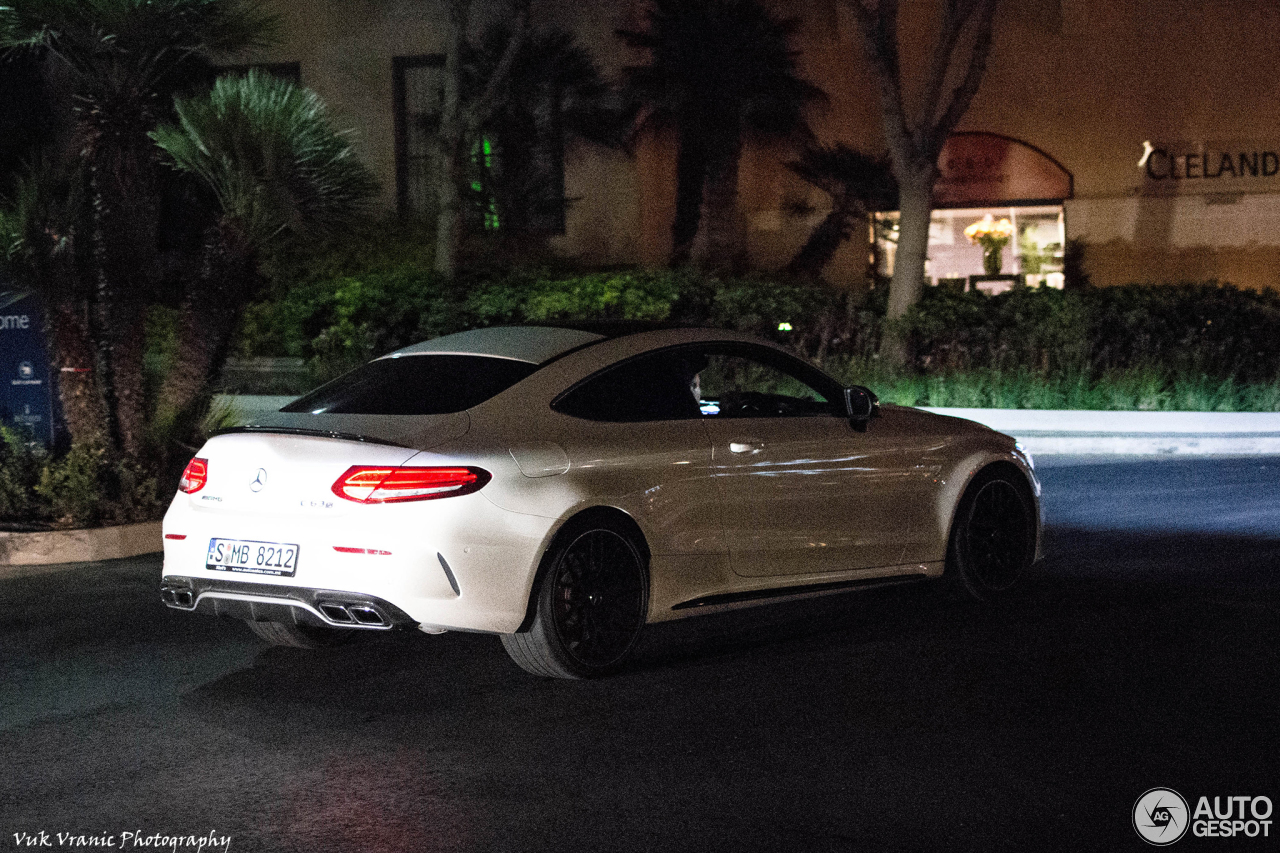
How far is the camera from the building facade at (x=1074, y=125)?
2697cm

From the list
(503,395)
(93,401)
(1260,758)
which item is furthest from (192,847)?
(93,401)

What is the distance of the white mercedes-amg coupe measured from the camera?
6.62m

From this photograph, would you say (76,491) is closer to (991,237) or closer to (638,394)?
(638,394)

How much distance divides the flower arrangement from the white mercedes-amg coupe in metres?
20.4

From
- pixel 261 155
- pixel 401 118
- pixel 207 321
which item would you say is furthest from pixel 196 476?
pixel 401 118

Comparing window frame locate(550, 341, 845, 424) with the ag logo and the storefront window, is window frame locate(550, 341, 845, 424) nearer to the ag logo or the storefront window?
the ag logo

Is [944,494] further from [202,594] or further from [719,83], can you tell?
[719,83]

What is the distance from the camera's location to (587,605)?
275 inches

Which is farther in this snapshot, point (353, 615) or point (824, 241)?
point (824, 241)

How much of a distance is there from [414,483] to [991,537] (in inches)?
140

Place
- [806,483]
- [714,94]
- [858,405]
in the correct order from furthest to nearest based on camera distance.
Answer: [714,94], [858,405], [806,483]

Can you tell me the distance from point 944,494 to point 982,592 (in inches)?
24.7

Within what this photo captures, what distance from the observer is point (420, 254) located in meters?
24.8

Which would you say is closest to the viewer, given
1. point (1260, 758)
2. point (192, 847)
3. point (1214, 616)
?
point (192, 847)
